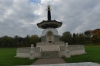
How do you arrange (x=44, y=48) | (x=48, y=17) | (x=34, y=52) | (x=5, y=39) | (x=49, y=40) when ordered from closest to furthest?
(x=34, y=52), (x=44, y=48), (x=49, y=40), (x=48, y=17), (x=5, y=39)

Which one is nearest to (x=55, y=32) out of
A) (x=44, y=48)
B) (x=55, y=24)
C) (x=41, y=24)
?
(x=55, y=24)

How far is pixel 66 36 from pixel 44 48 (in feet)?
136

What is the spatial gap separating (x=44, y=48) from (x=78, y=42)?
42.3 metres

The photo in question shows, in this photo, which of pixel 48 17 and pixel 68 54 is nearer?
pixel 68 54

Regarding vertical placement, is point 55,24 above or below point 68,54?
above

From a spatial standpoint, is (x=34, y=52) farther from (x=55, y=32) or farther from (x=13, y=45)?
(x=13, y=45)

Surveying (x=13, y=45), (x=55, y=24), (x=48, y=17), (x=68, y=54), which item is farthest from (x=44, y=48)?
(x=13, y=45)

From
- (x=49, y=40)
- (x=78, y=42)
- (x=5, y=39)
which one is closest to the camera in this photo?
(x=49, y=40)

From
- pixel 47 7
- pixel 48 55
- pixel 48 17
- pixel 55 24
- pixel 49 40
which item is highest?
pixel 47 7

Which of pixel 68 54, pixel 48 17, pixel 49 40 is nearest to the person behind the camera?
pixel 68 54

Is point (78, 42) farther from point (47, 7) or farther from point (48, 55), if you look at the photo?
point (48, 55)

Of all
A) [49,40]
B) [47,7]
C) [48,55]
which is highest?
[47,7]

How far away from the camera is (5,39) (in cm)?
6488

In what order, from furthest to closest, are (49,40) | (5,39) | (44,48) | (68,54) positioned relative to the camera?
(5,39) < (49,40) < (44,48) < (68,54)
